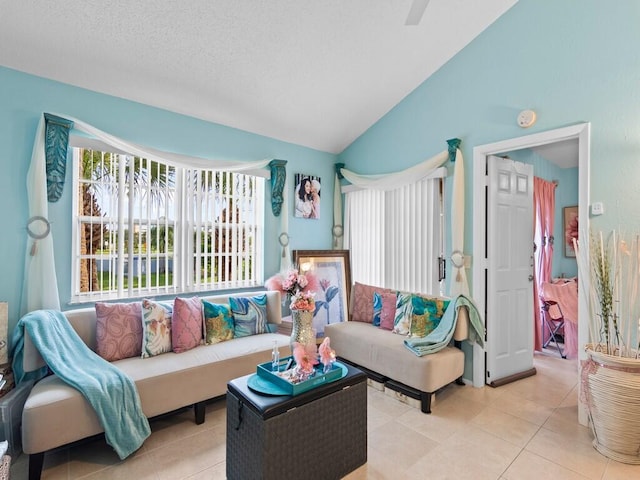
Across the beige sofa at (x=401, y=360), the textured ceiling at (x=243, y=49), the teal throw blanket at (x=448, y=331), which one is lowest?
the beige sofa at (x=401, y=360)

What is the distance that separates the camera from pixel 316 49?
299cm

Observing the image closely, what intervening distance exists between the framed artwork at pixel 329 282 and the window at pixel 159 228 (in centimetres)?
66

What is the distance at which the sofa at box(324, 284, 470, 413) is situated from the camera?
2.71 m

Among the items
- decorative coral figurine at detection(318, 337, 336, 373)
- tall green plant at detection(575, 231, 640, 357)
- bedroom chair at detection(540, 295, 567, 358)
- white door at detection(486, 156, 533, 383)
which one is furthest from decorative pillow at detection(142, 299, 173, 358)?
bedroom chair at detection(540, 295, 567, 358)

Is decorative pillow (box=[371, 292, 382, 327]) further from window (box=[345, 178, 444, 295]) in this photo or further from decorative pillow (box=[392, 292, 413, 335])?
window (box=[345, 178, 444, 295])

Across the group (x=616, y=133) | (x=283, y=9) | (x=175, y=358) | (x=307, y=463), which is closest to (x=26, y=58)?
(x=283, y=9)

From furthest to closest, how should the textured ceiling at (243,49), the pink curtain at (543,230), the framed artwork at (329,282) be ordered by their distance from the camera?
the pink curtain at (543,230)
the framed artwork at (329,282)
the textured ceiling at (243,49)

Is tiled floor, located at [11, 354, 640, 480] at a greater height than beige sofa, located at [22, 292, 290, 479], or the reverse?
beige sofa, located at [22, 292, 290, 479]

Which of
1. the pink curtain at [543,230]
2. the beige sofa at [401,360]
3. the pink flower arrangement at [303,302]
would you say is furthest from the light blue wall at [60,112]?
the pink curtain at [543,230]

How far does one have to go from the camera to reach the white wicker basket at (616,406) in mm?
2039

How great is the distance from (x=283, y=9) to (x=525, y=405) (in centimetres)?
377

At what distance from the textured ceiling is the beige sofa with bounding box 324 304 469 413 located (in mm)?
2506

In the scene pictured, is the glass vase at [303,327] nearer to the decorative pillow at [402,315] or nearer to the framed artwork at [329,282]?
the decorative pillow at [402,315]

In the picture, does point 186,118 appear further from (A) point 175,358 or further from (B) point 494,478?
(B) point 494,478
